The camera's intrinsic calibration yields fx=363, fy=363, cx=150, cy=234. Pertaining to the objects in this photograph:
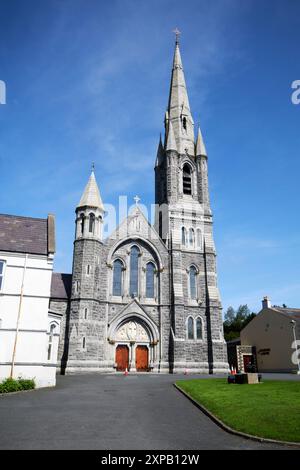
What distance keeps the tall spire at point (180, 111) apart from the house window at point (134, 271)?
15385 millimetres

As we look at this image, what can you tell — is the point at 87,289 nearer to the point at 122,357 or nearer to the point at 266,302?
the point at 122,357

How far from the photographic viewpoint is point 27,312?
→ 20734 millimetres

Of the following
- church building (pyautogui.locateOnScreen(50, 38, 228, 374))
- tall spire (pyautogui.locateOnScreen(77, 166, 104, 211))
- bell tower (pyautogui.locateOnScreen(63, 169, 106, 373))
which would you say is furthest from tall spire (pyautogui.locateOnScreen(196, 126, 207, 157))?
bell tower (pyautogui.locateOnScreen(63, 169, 106, 373))

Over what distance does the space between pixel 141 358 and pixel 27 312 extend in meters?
17.4

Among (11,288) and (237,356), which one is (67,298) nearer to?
(11,288)

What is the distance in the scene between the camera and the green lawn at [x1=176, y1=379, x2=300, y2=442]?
877 centimetres

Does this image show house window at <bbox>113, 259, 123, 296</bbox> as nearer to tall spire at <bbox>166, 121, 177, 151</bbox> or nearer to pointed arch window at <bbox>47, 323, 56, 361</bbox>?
pointed arch window at <bbox>47, 323, 56, 361</bbox>

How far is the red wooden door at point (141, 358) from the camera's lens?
115 ft

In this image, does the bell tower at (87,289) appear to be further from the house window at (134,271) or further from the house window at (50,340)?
the house window at (50,340)

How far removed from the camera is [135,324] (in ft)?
117

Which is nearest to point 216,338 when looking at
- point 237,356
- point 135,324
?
point 135,324

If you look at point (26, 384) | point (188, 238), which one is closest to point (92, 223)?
point (188, 238)

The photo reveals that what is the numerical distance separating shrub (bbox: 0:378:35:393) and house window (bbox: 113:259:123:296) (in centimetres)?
1709
